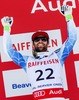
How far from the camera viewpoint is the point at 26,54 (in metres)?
2.53

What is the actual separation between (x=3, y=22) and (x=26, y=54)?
0.79ft

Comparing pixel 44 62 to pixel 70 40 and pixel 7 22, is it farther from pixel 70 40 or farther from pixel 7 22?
pixel 7 22

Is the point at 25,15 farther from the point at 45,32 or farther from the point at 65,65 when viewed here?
the point at 65,65

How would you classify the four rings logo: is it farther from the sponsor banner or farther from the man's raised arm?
the sponsor banner

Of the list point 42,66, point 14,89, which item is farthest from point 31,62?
point 14,89

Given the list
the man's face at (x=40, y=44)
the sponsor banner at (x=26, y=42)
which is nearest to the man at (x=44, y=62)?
the man's face at (x=40, y=44)

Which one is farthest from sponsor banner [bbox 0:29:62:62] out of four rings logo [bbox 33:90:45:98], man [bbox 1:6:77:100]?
four rings logo [bbox 33:90:45:98]

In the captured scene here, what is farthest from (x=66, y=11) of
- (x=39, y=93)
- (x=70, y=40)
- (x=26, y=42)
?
(x=39, y=93)

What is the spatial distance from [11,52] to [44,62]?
194 mm

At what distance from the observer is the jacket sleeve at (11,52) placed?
7.82ft

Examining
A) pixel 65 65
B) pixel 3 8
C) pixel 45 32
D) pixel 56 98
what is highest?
pixel 3 8

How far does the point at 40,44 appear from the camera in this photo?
236 cm

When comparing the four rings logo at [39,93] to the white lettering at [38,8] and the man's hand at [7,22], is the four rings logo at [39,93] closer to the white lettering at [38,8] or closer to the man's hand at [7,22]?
the man's hand at [7,22]

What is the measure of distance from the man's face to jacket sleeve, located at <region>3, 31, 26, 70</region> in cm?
10
